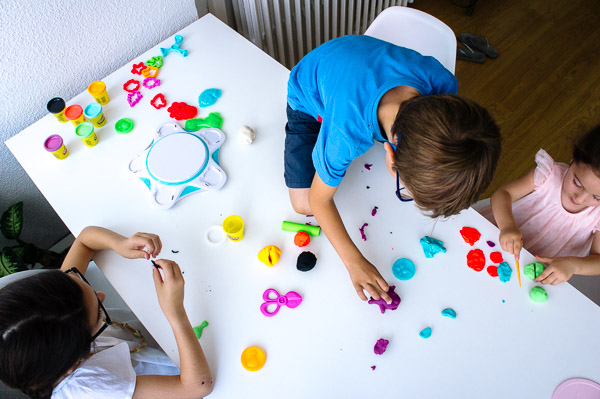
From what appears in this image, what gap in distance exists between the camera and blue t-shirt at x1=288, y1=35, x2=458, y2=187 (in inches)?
34.5

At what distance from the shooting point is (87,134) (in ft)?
3.70

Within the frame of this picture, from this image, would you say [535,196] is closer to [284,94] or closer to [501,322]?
[501,322]

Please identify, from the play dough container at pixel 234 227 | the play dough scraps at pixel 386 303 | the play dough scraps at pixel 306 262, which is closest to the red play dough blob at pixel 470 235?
the play dough scraps at pixel 386 303

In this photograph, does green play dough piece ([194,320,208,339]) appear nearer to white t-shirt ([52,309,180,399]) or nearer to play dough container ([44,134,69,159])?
white t-shirt ([52,309,180,399])

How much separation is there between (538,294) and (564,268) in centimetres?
9

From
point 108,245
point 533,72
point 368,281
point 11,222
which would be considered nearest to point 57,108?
point 11,222

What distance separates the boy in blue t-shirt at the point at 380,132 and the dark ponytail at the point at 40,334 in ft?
1.72

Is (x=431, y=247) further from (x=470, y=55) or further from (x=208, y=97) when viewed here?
(x=470, y=55)

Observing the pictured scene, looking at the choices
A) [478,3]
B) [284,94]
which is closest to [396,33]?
[284,94]

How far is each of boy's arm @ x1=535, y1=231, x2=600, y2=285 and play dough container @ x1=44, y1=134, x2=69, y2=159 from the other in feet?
3.91

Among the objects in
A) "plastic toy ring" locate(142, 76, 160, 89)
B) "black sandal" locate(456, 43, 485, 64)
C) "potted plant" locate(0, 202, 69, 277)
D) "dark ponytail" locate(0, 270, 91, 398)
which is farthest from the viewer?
"black sandal" locate(456, 43, 485, 64)

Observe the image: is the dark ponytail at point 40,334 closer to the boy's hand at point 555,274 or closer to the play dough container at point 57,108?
the play dough container at point 57,108

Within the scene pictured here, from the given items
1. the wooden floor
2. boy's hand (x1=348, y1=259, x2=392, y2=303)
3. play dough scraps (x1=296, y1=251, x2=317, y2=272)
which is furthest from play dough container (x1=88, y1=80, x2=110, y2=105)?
the wooden floor

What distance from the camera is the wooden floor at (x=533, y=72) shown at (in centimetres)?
194
